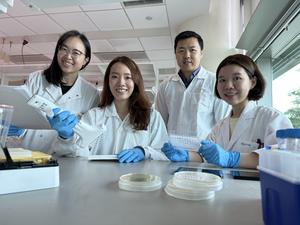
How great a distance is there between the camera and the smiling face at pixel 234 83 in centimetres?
137

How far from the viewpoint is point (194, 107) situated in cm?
212

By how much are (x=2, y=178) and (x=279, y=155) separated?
0.68 m

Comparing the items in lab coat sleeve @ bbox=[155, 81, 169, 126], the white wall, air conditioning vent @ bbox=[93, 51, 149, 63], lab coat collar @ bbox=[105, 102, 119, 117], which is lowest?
lab coat collar @ bbox=[105, 102, 119, 117]

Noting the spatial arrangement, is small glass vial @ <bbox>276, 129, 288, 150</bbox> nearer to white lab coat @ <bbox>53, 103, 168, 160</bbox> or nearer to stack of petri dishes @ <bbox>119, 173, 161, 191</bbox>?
stack of petri dishes @ <bbox>119, 173, 161, 191</bbox>

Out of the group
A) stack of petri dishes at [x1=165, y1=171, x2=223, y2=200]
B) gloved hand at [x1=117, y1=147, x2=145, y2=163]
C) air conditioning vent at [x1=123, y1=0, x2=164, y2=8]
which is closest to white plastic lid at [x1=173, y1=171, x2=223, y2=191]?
stack of petri dishes at [x1=165, y1=171, x2=223, y2=200]

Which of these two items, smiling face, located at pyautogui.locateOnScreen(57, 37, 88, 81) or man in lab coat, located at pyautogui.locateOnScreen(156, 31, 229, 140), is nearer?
smiling face, located at pyautogui.locateOnScreen(57, 37, 88, 81)

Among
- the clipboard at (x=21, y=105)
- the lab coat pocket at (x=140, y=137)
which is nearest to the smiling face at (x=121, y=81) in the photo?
the lab coat pocket at (x=140, y=137)

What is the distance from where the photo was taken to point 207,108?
2.14m

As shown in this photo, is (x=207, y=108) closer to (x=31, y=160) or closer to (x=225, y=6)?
(x=31, y=160)

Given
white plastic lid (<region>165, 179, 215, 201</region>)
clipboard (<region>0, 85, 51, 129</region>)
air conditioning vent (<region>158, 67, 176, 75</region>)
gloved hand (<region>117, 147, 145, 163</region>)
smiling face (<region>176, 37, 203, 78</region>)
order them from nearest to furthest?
white plastic lid (<region>165, 179, 215, 201</region>) < clipboard (<region>0, 85, 51, 129</region>) < gloved hand (<region>117, 147, 145, 163</region>) < smiling face (<region>176, 37, 203, 78</region>) < air conditioning vent (<region>158, 67, 176, 75</region>)

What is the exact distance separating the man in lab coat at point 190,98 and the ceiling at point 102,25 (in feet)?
3.44

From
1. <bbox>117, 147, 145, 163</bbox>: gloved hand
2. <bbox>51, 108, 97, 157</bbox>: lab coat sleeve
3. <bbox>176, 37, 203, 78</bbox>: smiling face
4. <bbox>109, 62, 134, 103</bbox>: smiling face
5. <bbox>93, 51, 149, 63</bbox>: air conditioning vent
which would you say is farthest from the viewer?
<bbox>93, 51, 149, 63</bbox>: air conditioning vent

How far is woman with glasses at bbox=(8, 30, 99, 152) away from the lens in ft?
5.43

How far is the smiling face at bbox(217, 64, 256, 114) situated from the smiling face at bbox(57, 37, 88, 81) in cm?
98
